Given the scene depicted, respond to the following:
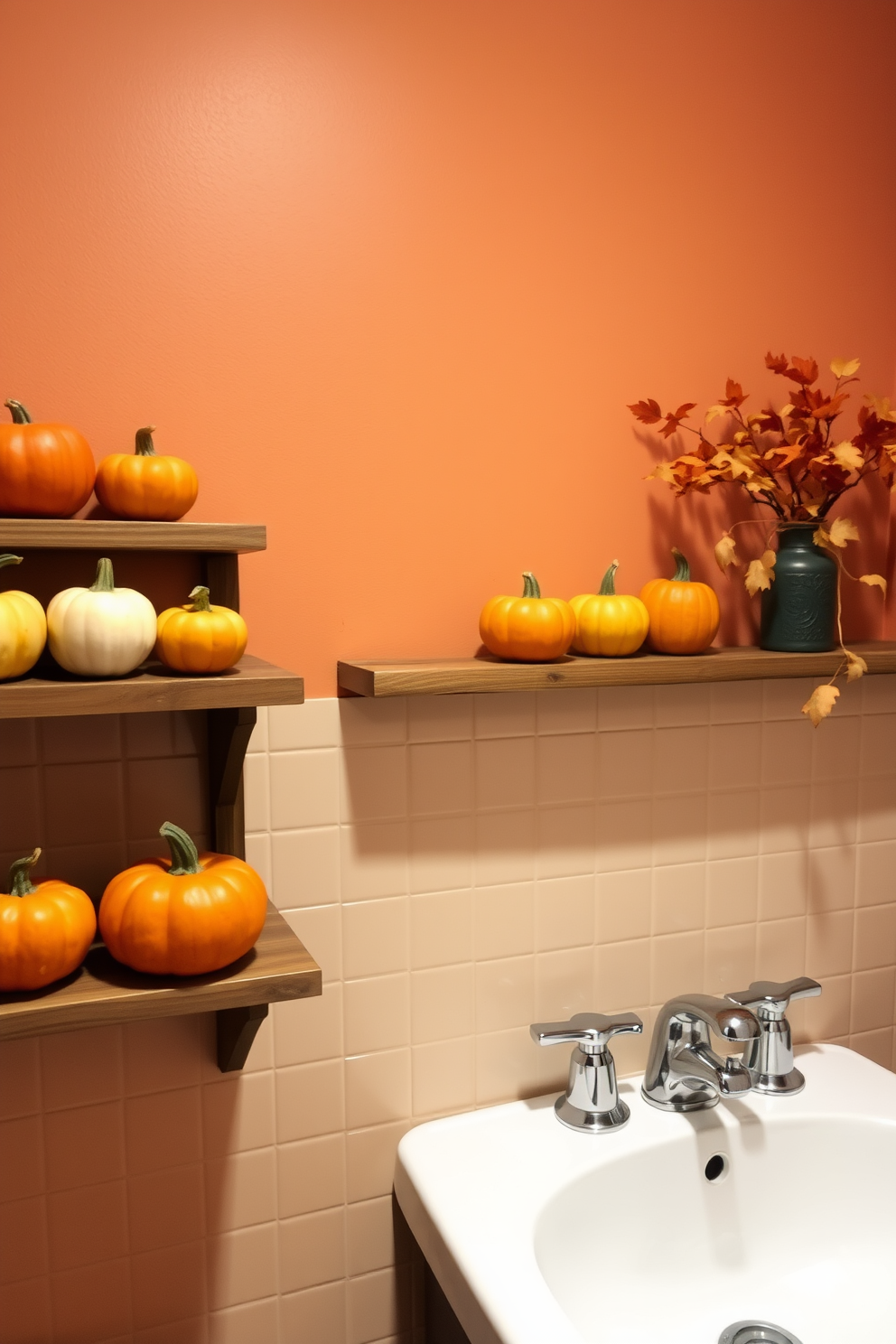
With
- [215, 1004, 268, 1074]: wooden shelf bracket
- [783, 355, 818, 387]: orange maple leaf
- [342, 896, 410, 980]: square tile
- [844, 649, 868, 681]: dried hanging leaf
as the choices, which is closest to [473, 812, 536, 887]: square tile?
[342, 896, 410, 980]: square tile

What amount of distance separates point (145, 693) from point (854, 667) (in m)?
0.85

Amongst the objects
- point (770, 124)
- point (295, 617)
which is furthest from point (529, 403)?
point (770, 124)

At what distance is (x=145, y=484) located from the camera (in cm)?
93

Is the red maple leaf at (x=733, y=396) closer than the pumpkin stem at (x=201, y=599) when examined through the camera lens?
No

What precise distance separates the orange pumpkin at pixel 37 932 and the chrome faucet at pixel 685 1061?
71 centimetres

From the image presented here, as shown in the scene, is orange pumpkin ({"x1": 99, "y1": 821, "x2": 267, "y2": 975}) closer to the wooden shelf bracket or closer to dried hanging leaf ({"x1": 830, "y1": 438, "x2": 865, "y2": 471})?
the wooden shelf bracket

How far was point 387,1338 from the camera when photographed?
1.23 m

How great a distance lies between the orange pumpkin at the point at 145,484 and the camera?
928mm

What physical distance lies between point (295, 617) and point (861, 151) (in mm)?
1014

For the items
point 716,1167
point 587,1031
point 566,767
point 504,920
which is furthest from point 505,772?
point 716,1167

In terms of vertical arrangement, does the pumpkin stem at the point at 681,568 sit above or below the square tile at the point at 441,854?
above

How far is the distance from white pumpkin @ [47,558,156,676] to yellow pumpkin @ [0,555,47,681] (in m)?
0.01

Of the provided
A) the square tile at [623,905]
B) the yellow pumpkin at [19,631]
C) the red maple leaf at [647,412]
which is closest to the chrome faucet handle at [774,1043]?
the square tile at [623,905]

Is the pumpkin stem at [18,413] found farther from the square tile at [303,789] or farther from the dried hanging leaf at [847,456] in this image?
the dried hanging leaf at [847,456]
